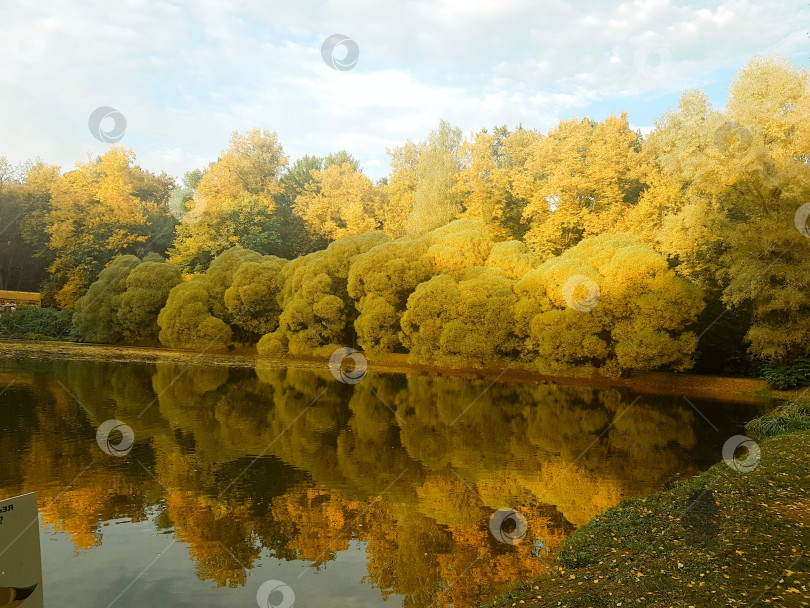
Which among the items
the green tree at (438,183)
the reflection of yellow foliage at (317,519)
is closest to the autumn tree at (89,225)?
the green tree at (438,183)

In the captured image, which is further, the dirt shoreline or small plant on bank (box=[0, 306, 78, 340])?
small plant on bank (box=[0, 306, 78, 340])

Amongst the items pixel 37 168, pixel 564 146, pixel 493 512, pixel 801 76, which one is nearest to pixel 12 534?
pixel 493 512

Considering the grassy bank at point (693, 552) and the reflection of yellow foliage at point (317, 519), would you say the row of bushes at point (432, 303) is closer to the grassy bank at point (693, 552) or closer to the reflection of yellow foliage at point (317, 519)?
the grassy bank at point (693, 552)

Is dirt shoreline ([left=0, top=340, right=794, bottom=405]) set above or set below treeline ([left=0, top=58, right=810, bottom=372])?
below

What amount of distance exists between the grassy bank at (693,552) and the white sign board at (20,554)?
169 inches

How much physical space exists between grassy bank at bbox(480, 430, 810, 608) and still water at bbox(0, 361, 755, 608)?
0.63 metres

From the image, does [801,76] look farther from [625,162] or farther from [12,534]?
[12,534]

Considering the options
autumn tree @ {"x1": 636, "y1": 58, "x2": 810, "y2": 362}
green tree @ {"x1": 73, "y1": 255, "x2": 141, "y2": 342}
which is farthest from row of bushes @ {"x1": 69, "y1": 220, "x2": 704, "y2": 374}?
autumn tree @ {"x1": 636, "y1": 58, "x2": 810, "y2": 362}

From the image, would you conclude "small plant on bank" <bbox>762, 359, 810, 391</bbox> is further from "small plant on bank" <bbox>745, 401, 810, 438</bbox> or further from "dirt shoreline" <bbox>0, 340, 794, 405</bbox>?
"small plant on bank" <bbox>745, 401, 810, 438</bbox>

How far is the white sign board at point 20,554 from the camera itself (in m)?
3.45

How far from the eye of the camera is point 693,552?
691 centimetres

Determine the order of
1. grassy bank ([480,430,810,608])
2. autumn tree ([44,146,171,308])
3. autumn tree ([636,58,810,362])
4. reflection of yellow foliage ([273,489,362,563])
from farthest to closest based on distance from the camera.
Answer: autumn tree ([44,146,171,308]) < autumn tree ([636,58,810,362]) < reflection of yellow foliage ([273,489,362,563]) < grassy bank ([480,430,810,608])

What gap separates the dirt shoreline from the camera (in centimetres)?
2670

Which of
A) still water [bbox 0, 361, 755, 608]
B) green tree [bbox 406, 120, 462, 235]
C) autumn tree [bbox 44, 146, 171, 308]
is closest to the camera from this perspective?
still water [bbox 0, 361, 755, 608]
